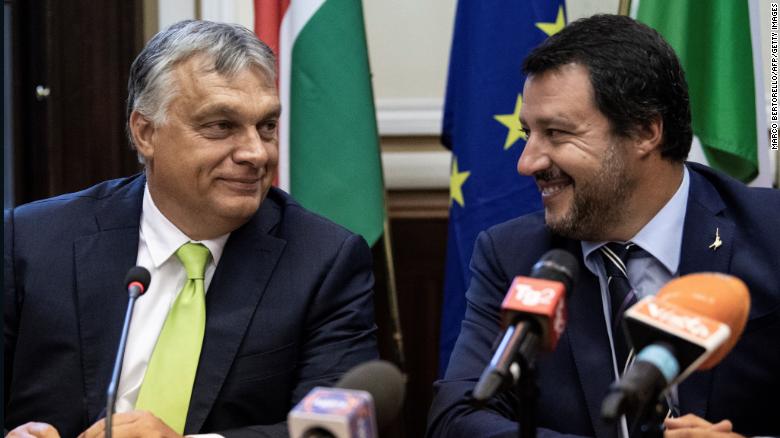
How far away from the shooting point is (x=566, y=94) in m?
2.22

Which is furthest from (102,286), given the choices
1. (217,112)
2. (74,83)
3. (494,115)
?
(74,83)

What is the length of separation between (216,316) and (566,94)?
0.88 m

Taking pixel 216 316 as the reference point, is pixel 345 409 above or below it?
above

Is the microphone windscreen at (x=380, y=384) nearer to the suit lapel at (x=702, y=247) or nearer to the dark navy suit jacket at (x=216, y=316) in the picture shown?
the dark navy suit jacket at (x=216, y=316)

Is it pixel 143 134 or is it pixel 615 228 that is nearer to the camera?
pixel 615 228

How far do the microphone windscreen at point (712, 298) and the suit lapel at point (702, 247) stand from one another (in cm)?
75

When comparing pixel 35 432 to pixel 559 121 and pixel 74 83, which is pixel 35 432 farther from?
pixel 74 83

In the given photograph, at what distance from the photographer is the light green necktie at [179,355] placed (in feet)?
7.27

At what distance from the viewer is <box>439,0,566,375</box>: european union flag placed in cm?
316

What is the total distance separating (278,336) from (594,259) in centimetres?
70

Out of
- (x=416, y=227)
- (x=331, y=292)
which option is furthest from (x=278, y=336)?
(x=416, y=227)

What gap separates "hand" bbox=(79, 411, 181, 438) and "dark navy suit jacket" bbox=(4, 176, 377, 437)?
→ 20 centimetres

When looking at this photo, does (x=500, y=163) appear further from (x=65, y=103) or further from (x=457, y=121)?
(x=65, y=103)

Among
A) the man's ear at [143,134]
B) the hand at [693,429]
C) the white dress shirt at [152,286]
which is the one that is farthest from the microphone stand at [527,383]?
the man's ear at [143,134]
